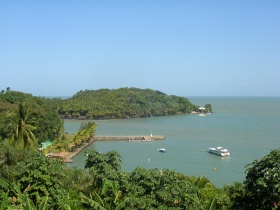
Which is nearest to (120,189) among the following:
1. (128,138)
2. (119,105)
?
(128,138)

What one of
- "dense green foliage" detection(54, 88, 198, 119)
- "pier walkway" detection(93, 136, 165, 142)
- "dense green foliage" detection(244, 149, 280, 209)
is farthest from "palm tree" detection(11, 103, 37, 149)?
"dense green foliage" detection(54, 88, 198, 119)

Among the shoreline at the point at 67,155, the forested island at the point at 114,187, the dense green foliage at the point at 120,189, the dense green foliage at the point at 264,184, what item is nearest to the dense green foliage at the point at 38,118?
the shoreline at the point at 67,155

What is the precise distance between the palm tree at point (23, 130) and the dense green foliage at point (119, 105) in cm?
5575

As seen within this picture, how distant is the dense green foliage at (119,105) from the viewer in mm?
77000

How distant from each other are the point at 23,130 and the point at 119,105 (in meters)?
62.5

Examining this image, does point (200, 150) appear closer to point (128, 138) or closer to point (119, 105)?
point (128, 138)

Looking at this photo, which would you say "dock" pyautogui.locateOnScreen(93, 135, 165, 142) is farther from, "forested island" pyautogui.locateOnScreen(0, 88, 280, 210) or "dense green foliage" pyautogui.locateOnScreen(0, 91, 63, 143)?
"forested island" pyautogui.locateOnScreen(0, 88, 280, 210)

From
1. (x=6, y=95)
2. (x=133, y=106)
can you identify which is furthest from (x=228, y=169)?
(x=133, y=106)

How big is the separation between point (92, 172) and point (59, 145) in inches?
1026

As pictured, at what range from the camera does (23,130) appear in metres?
18.8

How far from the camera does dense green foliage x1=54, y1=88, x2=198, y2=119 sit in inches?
3031

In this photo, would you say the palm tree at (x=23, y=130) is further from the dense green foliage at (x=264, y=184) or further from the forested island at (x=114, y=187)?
the dense green foliage at (x=264, y=184)

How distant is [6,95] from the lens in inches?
1900

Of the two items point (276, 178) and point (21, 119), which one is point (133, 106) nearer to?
point (21, 119)
